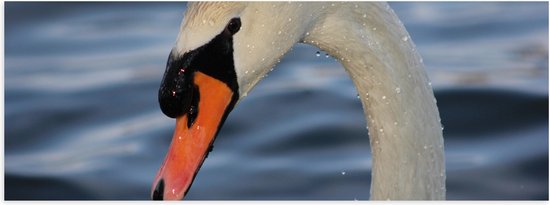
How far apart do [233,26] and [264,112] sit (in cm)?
374

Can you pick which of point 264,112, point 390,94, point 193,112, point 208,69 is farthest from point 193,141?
point 264,112

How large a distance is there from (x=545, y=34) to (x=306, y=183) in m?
2.19

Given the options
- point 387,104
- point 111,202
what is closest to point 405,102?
point 387,104

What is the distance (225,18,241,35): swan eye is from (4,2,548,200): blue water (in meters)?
2.59

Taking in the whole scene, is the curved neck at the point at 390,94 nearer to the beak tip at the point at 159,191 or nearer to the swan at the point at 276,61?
the swan at the point at 276,61

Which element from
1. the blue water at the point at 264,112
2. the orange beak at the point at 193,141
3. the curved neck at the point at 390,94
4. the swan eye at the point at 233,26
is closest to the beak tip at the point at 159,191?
the orange beak at the point at 193,141

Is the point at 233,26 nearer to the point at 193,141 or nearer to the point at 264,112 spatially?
the point at 193,141

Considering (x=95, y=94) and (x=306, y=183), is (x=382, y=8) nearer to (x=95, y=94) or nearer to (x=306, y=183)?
(x=306, y=183)

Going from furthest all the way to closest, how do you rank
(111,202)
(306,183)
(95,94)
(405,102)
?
(95,94) → (306,183) → (111,202) → (405,102)

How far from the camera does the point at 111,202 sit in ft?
19.2

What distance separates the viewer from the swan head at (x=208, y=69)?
338 centimetres

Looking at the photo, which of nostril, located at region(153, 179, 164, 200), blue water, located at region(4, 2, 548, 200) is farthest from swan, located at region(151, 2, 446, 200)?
blue water, located at region(4, 2, 548, 200)

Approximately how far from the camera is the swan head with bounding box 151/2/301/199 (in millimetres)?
3381

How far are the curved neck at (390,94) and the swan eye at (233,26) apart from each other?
0.79ft
